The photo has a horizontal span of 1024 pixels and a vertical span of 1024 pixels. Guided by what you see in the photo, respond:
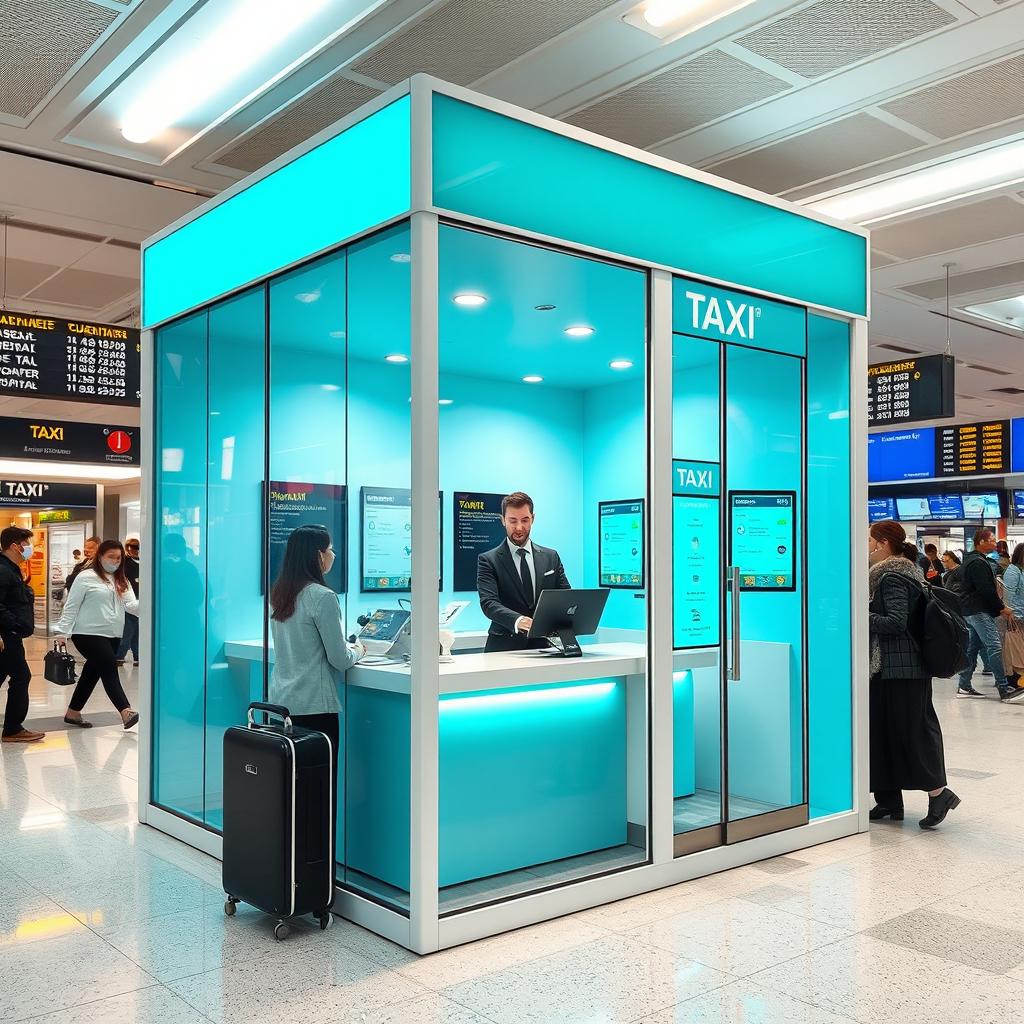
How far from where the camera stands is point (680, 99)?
521 centimetres

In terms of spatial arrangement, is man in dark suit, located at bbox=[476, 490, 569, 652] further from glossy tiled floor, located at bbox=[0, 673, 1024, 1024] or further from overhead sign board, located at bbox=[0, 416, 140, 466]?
overhead sign board, located at bbox=[0, 416, 140, 466]

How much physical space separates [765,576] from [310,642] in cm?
218

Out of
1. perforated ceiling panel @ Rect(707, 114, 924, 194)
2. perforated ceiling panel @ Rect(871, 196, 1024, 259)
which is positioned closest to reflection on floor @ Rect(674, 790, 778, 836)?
perforated ceiling panel @ Rect(707, 114, 924, 194)

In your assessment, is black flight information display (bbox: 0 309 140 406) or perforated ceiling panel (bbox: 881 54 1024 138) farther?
black flight information display (bbox: 0 309 140 406)

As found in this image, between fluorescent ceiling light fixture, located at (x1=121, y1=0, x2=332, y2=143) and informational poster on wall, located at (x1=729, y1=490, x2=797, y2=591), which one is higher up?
fluorescent ceiling light fixture, located at (x1=121, y1=0, x2=332, y2=143)

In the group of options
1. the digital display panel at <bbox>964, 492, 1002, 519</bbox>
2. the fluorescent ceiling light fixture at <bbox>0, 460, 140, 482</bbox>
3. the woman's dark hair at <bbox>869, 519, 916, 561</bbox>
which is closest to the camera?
the woman's dark hair at <bbox>869, 519, 916, 561</bbox>

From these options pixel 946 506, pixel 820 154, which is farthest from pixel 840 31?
pixel 946 506

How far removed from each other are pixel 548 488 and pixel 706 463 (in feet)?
9.02

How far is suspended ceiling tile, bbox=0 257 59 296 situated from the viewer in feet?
26.0

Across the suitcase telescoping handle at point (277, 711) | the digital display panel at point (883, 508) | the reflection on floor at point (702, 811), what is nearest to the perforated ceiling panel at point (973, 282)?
the reflection on floor at point (702, 811)

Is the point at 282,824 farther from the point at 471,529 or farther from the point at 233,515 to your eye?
the point at 471,529

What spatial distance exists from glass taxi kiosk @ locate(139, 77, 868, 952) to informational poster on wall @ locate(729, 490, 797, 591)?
0.05 ft

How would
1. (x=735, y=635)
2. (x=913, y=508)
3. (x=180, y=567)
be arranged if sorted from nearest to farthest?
1. (x=735, y=635)
2. (x=180, y=567)
3. (x=913, y=508)

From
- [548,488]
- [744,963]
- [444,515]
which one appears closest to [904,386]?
[548,488]
